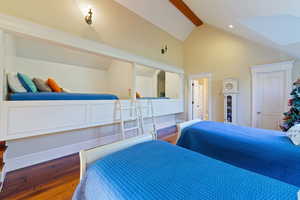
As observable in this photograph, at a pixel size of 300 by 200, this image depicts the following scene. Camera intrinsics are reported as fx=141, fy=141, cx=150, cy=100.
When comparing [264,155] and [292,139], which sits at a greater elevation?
[292,139]

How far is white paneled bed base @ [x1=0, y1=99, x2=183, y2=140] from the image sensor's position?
75.2 inches

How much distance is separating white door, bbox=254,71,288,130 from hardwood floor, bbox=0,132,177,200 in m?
4.67

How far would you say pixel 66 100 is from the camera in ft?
7.98

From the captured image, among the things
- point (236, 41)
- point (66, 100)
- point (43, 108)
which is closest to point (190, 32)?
point (236, 41)

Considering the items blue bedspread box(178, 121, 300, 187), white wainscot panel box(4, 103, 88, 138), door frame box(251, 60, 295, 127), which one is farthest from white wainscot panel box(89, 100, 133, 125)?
door frame box(251, 60, 295, 127)

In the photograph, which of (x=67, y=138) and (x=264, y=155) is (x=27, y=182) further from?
(x=264, y=155)

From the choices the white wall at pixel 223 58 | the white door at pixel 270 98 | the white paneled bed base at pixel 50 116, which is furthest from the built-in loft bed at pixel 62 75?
the white door at pixel 270 98

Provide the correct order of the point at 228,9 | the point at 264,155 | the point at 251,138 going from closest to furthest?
1. the point at 264,155
2. the point at 251,138
3. the point at 228,9

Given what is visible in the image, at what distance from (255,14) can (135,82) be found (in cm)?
292

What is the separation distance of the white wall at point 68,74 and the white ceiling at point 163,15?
Result: 227 cm

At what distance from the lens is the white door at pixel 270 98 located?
3627 mm

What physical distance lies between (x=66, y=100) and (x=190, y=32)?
4.92 meters

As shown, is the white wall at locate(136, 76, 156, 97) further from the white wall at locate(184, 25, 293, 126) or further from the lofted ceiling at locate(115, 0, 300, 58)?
the lofted ceiling at locate(115, 0, 300, 58)

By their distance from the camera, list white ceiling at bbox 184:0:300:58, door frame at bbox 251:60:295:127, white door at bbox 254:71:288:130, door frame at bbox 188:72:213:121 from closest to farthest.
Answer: white ceiling at bbox 184:0:300:58, door frame at bbox 251:60:295:127, white door at bbox 254:71:288:130, door frame at bbox 188:72:213:121
